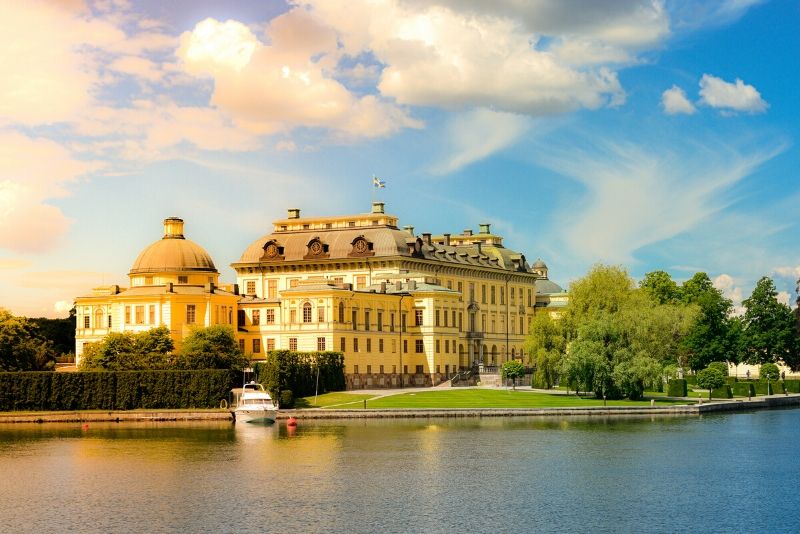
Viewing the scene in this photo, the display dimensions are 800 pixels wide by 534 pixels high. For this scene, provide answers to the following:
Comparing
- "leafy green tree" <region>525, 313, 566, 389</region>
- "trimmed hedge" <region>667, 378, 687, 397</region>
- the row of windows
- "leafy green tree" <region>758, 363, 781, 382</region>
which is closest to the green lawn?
"leafy green tree" <region>525, 313, 566, 389</region>

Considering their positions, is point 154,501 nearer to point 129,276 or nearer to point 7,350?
point 7,350

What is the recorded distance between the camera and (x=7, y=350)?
109500 mm

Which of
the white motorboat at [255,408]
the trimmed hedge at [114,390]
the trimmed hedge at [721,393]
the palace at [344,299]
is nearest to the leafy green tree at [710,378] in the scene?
the trimmed hedge at [721,393]

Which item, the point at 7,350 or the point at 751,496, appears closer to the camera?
the point at 751,496

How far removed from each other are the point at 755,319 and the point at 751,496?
9785cm

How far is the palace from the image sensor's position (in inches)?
4678

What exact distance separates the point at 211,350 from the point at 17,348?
17018mm

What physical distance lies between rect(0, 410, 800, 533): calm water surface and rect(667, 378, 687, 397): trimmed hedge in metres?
23.8

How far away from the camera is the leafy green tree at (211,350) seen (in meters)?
106

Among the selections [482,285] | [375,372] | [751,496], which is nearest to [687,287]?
[482,285]

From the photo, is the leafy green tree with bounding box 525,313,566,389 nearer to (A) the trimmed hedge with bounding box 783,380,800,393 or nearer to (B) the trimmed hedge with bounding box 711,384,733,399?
(B) the trimmed hedge with bounding box 711,384,733,399

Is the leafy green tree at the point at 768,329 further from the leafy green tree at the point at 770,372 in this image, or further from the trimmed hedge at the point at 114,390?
the trimmed hedge at the point at 114,390

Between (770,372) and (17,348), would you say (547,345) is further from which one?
(17,348)

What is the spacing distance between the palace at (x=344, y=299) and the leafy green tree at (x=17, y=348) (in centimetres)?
928
